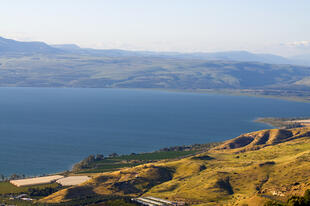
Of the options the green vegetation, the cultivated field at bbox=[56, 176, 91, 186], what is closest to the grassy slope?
the cultivated field at bbox=[56, 176, 91, 186]

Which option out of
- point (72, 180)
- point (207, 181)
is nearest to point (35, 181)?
point (72, 180)

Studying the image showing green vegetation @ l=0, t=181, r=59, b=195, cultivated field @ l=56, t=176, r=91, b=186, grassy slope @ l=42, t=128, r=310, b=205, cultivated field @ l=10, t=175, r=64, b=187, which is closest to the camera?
grassy slope @ l=42, t=128, r=310, b=205

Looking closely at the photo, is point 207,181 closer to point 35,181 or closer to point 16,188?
point 35,181

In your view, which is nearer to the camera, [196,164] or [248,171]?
[248,171]

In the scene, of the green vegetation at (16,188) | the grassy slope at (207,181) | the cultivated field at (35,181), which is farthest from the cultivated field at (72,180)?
the grassy slope at (207,181)

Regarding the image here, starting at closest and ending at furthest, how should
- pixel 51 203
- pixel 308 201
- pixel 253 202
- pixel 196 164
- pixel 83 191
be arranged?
pixel 308 201, pixel 253 202, pixel 51 203, pixel 83 191, pixel 196 164

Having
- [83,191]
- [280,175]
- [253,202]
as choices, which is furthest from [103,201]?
[280,175]

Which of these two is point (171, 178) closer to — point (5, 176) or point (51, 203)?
point (51, 203)

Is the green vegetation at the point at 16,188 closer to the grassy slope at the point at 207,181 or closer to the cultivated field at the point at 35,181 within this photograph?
the cultivated field at the point at 35,181

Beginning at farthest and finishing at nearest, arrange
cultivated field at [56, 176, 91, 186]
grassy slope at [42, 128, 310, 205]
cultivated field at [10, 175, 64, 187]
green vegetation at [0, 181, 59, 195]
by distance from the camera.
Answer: cultivated field at [56, 176, 91, 186] → cultivated field at [10, 175, 64, 187] → green vegetation at [0, 181, 59, 195] → grassy slope at [42, 128, 310, 205]

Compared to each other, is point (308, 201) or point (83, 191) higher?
point (308, 201)

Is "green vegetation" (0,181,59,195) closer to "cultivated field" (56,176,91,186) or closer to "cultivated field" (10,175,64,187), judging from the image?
"cultivated field" (10,175,64,187)
